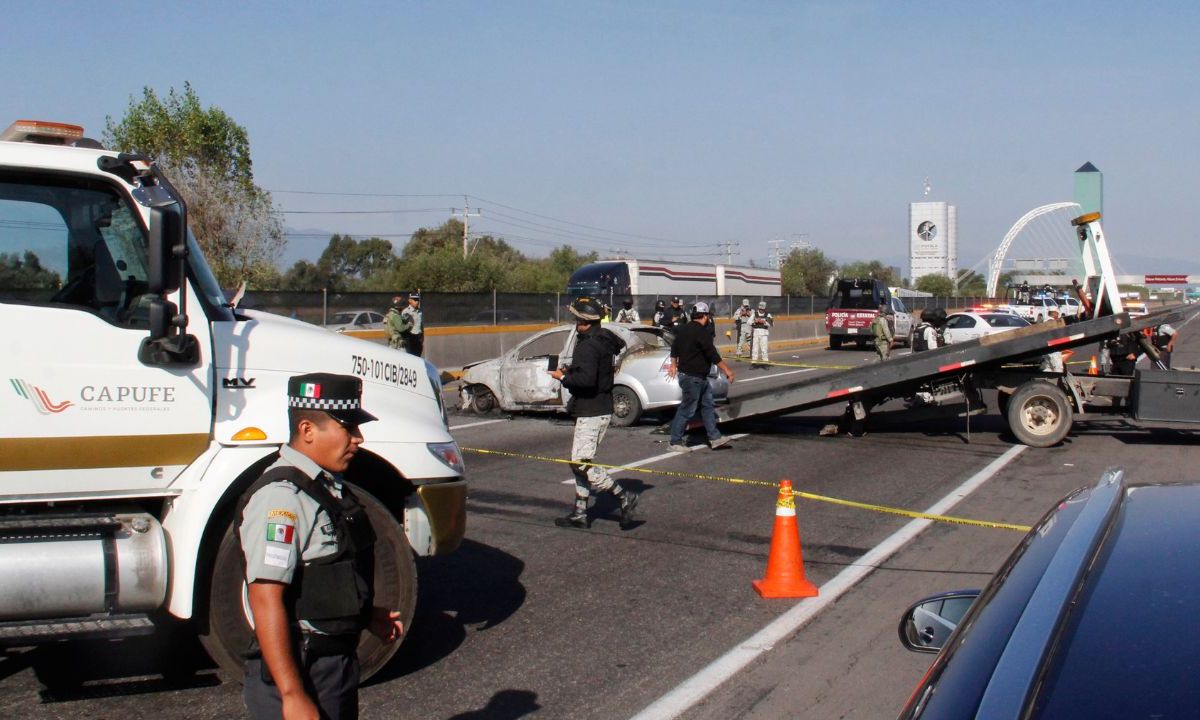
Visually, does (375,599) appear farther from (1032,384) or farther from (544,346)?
(544,346)

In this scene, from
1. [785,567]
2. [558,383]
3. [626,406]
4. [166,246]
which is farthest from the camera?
[558,383]

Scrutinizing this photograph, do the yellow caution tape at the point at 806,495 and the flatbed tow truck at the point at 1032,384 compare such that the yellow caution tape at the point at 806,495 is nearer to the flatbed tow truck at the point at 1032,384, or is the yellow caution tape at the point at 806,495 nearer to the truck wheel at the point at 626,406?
the flatbed tow truck at the point at 1032,384

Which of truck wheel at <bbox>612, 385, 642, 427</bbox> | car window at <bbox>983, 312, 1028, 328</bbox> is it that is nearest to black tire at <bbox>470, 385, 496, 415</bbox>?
truck wheel at <bbox>612, 385, 642, 427</bbox>

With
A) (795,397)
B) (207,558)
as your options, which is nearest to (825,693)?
(207,558)

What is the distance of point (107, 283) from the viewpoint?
5441 millimetres

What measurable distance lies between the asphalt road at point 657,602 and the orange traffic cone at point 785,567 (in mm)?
186

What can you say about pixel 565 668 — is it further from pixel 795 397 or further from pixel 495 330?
pixel 495 330

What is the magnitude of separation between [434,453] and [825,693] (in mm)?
2310

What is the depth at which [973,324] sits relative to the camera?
33750 mm

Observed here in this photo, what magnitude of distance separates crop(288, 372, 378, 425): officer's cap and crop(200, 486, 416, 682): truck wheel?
1.78m

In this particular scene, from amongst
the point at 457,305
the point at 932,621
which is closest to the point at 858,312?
the point at 457,305

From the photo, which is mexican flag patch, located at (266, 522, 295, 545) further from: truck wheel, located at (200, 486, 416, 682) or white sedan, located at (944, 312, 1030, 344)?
white sedan, located at (944, 312, 1030, 344)

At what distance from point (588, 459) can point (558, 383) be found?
7229 mm

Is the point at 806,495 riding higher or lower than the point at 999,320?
lower
